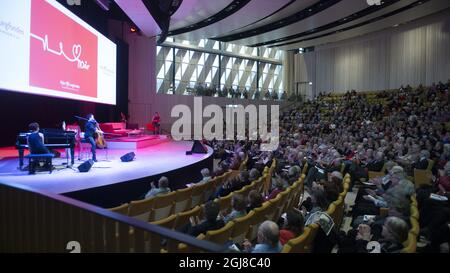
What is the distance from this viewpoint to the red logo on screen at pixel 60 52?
7793 millimetres

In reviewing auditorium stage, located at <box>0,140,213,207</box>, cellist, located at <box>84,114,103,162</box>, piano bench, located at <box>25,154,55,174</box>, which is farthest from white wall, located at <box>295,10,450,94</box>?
piano bench, located at <box>25,154,55,174</box>

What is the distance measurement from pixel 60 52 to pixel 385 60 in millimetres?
19919

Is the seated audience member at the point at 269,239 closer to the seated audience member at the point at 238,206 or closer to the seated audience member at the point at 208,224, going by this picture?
the seated audience member at the point at 208,224

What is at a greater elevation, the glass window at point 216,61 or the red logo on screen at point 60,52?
the glass window at point 216,61

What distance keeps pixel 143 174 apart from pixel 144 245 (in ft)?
14.6

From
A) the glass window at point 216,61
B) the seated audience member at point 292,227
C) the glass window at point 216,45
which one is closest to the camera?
the seated audience member at point 292,227

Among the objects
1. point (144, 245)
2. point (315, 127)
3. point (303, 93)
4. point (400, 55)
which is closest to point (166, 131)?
point (315, 127)

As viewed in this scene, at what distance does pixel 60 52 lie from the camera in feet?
28.8

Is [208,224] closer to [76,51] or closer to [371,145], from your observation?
[76,51]

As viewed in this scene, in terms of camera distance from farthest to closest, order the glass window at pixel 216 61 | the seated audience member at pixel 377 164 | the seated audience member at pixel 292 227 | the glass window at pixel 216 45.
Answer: the glass window at pixel 216 61, the glass window at pixel 216 45, the seated audience member at pixel 377 164, the seated audience member at pixel 292 227

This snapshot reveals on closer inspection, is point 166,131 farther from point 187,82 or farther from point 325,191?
point 325,191

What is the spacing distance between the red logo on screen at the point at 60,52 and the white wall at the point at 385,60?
58.1 ft

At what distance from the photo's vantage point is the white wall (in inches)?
757

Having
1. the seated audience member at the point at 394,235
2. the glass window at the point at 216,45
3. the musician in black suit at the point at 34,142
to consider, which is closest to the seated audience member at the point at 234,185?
the seated audience member at the point at 394,235
